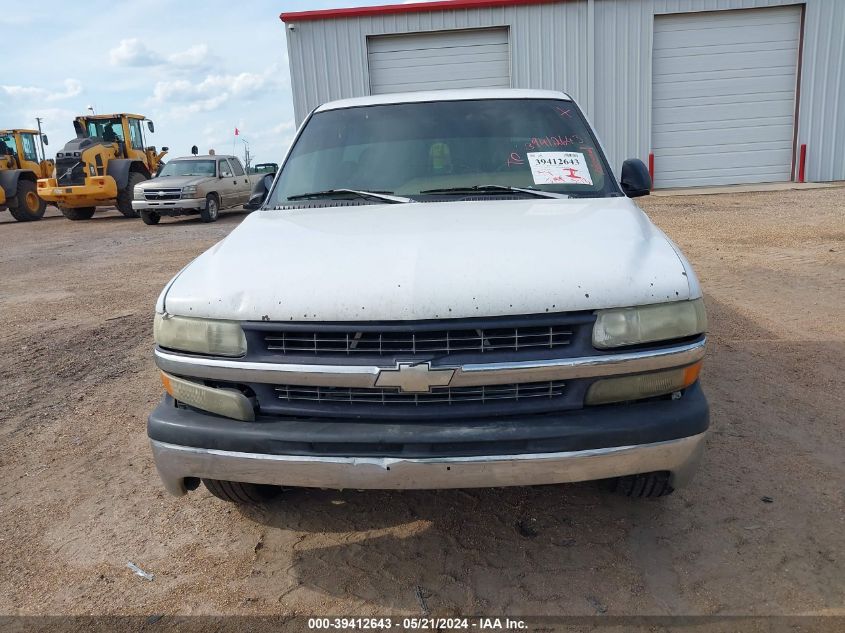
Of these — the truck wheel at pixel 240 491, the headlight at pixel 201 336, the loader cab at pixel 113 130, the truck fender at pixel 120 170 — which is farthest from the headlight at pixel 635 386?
the loader cab at pixel 113 130

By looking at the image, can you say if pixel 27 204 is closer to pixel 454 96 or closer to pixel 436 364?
pixel 454 96

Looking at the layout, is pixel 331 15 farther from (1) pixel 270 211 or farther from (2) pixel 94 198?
(1) pixel 270 211

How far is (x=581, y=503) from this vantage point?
2.76m

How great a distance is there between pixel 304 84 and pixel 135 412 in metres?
12.5

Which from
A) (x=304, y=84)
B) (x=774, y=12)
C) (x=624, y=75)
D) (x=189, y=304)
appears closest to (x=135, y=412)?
(x=189, y=304)

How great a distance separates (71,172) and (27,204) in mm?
3003

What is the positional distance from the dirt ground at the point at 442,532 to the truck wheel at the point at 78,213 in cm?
1555

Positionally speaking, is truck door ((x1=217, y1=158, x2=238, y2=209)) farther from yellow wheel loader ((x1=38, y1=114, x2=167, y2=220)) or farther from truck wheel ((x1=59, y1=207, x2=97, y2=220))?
truck wheel ((x1=59, y1=207, x2=97, y2=220))

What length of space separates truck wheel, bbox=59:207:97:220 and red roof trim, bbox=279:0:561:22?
329 inches

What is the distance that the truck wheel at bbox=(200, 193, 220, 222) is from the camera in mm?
15109

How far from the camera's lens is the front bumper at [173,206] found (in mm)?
14539

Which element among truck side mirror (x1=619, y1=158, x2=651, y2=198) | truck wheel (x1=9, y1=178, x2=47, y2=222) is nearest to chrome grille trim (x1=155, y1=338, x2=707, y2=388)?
truck side mirror (x1=619, y1=158, x2=651, y2=198)

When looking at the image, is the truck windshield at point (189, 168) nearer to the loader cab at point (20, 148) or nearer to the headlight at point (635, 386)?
the loader cab at point (20, 148)

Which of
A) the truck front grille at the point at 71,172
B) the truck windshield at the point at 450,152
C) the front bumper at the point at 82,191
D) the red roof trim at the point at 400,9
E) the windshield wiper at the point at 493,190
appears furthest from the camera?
the truck front grille at the point at 71,172
